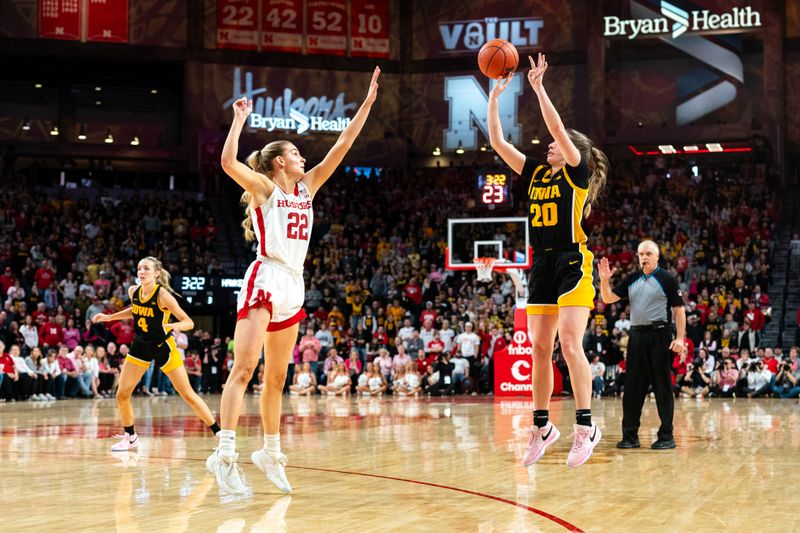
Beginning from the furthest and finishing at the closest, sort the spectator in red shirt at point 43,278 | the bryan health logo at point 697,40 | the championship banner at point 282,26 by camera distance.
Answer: the championship banner at point 282,26 → the bryan health logo at point 697,40 → the spectator in red shirt at point 43,278

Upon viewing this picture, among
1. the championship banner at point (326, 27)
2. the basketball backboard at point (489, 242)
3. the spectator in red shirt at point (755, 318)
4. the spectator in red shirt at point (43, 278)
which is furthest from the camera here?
the championship banner at point (326, 27)

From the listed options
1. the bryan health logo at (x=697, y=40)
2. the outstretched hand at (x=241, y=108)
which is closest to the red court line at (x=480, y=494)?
the outstretched hand at (x=241, y=108)

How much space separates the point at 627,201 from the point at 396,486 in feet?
81.4

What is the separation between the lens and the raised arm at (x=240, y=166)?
6125mm

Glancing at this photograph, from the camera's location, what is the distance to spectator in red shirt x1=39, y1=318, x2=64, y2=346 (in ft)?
70.5

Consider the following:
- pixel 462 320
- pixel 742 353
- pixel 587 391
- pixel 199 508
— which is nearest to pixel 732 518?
pixel 587 391

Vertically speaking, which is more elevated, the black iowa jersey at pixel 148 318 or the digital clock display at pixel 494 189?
the digital clock display at pixel 494 189

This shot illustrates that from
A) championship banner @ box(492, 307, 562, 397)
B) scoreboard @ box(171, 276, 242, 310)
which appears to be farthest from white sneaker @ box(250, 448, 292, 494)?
scoreboard @ box(171, 276, 242, 310)

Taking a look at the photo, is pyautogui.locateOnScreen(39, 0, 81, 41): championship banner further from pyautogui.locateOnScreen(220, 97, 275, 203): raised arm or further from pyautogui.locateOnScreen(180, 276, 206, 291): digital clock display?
pyautogui.locateOnScreen(220, 97, 275, 203): raised arm

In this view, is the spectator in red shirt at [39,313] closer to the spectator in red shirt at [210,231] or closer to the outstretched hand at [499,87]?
the spectator in red shirt at [210,231]

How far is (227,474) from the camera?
6223 millimetres

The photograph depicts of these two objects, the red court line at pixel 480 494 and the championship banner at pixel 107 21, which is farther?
the championship banner at pixel 107 21

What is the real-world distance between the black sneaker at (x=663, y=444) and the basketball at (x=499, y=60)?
389cm

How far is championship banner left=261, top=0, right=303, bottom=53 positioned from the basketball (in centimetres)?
2755
